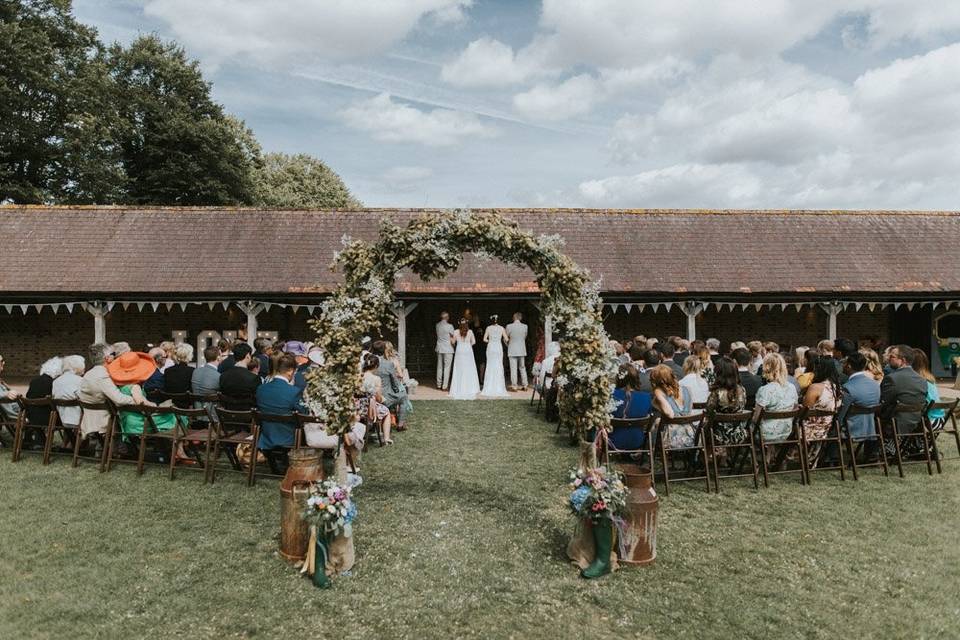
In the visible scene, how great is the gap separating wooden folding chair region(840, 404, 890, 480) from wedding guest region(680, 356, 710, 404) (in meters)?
1.46

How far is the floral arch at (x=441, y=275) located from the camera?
17.5ft

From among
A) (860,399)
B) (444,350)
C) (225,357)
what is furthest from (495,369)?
(860,399)

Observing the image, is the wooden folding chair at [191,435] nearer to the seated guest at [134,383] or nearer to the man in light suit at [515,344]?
the seated guest at [134,383]

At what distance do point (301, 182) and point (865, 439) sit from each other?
38.4 m

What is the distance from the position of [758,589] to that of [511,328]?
9.78m

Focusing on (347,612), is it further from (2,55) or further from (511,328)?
(2,55)

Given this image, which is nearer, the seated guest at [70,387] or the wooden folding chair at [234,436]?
the wooden folding chair at [234,436]

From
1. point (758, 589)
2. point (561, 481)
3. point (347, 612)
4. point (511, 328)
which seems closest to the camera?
point (347, 612)

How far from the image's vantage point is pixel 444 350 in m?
14.5

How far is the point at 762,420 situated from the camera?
6.84 meters

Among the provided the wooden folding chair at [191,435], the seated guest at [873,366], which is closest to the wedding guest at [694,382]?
the seated guest at [873,366]

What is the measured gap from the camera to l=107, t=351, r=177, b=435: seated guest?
292 inches

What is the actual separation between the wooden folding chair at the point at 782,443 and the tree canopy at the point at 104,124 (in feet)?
88.0

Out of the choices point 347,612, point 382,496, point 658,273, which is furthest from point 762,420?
point 658,273
